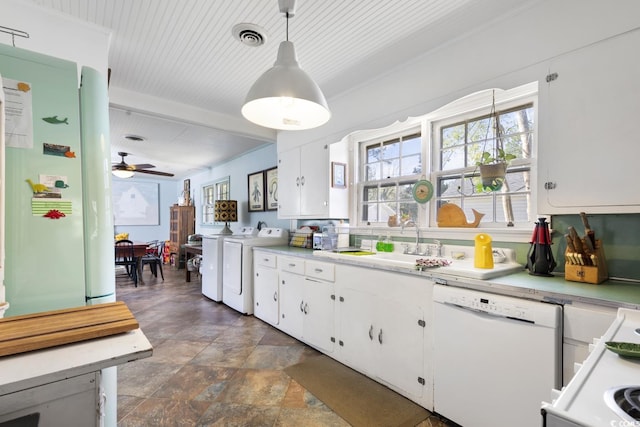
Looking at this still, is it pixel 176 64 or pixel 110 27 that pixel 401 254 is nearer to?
pixel 176 64

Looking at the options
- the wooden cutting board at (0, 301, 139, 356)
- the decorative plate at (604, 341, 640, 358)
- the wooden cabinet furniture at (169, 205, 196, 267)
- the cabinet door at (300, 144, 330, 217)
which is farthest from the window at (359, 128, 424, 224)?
the wooden cabinet furniture at (169, 205, 196, 267)

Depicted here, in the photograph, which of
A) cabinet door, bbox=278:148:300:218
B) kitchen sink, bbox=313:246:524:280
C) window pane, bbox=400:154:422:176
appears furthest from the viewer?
cabinet door, bbox=278:148:300:218

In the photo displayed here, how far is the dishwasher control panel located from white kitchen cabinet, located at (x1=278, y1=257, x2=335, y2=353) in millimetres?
1064

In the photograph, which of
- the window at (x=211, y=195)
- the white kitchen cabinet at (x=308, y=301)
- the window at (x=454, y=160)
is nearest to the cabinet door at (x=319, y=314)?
the white kitchen cabinet at (x=308, y=301)

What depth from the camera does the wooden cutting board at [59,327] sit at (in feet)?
2.51

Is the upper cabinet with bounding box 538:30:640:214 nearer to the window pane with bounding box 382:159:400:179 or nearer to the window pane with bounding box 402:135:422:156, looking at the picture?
the window pane with bounding box 402:135:422:156

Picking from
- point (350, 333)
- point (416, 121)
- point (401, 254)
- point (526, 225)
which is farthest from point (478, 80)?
point (350, 333)

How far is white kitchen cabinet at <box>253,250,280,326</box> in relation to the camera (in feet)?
10.8

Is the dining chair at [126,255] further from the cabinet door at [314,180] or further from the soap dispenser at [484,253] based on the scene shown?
the soap dispenser at [484,253]

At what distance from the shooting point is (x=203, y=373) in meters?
2.37

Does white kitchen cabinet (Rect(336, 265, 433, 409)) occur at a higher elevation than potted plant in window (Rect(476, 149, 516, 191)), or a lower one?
lower

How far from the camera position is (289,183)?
12.2ft

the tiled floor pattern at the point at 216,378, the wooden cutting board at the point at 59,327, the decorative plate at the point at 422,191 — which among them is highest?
the decorative plate at the point at 422,191

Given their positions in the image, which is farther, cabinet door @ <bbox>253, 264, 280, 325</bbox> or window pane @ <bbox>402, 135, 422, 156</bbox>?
cabinet door @ <bbox>253, 264, 280, 325</bbox>
